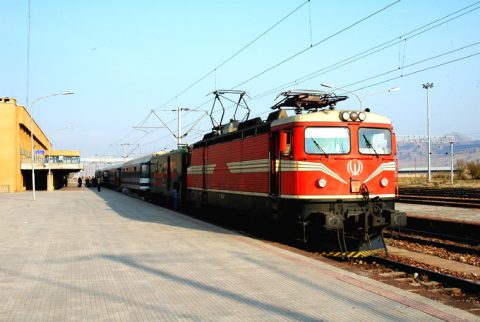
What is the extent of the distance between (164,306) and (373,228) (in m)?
6.27

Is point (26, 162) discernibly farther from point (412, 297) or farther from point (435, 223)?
point (412, 297)

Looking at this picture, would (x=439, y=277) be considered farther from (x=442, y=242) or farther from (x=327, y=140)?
(x=442, y=242)

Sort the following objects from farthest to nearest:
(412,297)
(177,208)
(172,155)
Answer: (172,155) → (177,208) → (412,297)

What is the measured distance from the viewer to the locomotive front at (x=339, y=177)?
1079 centimetres

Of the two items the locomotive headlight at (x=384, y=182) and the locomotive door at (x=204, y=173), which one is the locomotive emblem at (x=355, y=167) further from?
the locomotive door at (x=204, y=173)

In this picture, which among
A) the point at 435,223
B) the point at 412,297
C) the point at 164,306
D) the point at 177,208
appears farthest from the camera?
the point at 177,208

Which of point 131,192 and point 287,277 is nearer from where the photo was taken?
point 287,277

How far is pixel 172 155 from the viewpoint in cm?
2511

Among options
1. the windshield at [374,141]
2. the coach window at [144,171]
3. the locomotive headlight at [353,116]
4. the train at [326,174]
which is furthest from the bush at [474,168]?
the locomotive headlight at [353,116]

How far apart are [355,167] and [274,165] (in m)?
1.93

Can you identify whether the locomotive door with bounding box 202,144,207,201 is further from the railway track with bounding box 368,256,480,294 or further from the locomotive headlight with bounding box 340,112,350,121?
the railway track with bounding box 368,256,480,294

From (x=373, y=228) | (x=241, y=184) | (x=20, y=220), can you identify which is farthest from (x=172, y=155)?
(x=373, y=228)

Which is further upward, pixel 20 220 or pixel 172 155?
pixel 172 155

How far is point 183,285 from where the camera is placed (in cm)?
741
